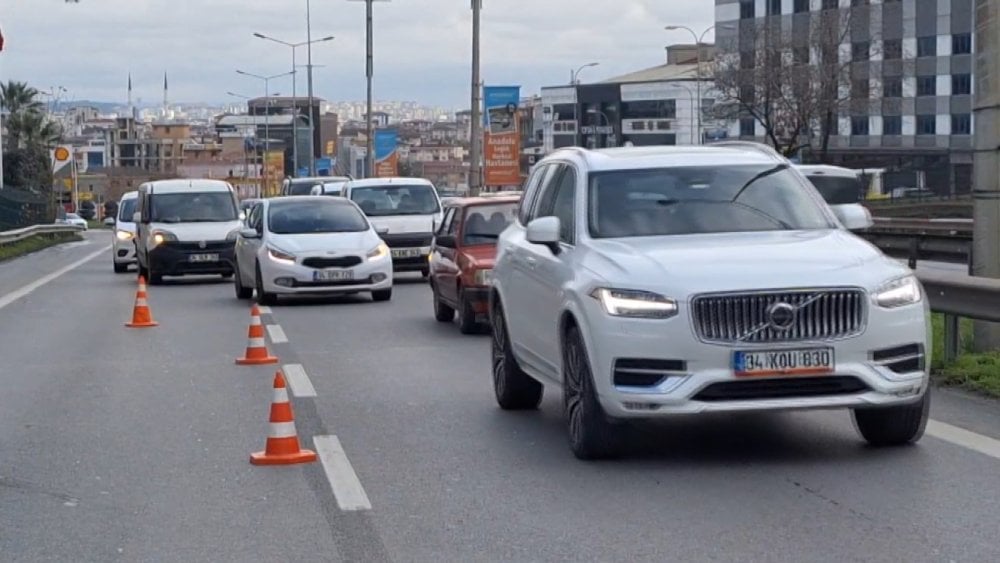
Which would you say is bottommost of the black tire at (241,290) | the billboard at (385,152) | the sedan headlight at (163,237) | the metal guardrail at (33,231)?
the metal guardrail at (33,231)

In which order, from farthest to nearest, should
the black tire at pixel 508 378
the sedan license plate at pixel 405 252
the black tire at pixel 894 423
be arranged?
the sedan license plate at pixel 405 252
the black tire at pixel 508 378
the black tire at pixel 894 423

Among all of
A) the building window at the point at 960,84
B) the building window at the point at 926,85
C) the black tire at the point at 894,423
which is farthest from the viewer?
the building window at the point at 926,85

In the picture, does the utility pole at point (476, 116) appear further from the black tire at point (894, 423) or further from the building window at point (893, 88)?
the building window at point (893, 88)

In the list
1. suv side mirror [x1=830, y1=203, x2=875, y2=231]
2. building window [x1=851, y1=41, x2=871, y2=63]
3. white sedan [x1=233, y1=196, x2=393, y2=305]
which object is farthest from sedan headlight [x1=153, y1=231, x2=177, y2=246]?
building window [x1=851, y1=41, x2=871, y2=63]

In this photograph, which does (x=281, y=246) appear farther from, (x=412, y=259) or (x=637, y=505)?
(x=637, y=505)

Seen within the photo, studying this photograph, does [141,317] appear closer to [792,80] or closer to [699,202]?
[699,202]

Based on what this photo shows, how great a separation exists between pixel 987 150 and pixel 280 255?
1181cm

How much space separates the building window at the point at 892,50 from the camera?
77500mm

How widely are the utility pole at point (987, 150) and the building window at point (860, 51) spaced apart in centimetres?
6023

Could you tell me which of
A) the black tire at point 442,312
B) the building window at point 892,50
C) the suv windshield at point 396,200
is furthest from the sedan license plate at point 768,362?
the building window at point 892,50

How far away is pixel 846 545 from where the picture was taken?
719cm

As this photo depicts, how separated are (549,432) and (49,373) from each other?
230 inches

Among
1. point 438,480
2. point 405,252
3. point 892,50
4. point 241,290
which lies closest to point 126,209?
point 405,252

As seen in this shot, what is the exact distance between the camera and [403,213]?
29.1 metres
